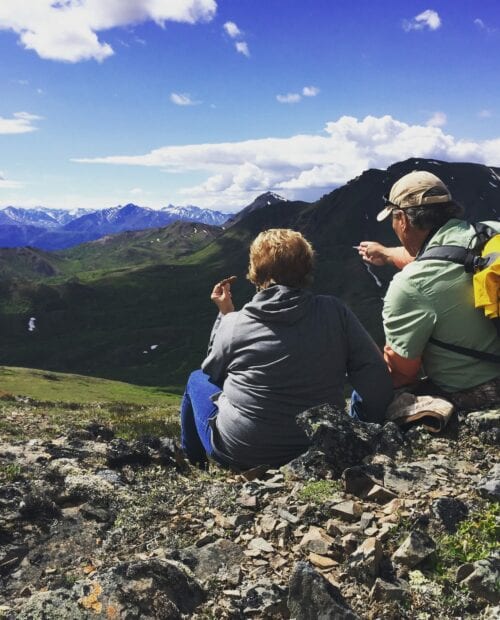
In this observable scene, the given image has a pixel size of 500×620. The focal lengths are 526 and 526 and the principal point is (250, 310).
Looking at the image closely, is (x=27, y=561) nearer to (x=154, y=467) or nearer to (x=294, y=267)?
(x=154, y=467)

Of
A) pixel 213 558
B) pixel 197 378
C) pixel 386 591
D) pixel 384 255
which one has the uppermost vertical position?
pixel 384 255

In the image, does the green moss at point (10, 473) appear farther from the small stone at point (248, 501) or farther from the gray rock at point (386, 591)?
the gray rock at point (386, 591)

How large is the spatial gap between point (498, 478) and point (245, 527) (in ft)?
9.77

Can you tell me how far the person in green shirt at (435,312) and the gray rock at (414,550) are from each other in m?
3.33

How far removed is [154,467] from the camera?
9.92 meters

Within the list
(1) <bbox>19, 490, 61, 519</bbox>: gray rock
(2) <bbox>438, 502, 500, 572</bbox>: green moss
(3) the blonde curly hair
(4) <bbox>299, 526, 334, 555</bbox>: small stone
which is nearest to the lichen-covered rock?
(4) <bbox>299, 526, 334, 555</bbox>: small stone

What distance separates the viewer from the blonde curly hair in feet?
24.7

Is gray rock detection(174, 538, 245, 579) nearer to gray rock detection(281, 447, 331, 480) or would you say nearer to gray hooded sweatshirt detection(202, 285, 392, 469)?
gray rock detection(281, 447, 331, 480)

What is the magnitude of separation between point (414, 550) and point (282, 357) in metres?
3.16

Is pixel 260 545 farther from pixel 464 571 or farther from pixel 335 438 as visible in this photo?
pixel 464 571

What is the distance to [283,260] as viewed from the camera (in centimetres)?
752

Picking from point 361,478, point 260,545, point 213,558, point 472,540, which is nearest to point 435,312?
point 361,478

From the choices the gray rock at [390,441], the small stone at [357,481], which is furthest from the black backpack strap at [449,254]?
the small stone at [357,481]

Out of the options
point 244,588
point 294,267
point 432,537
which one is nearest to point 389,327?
point 294,267
